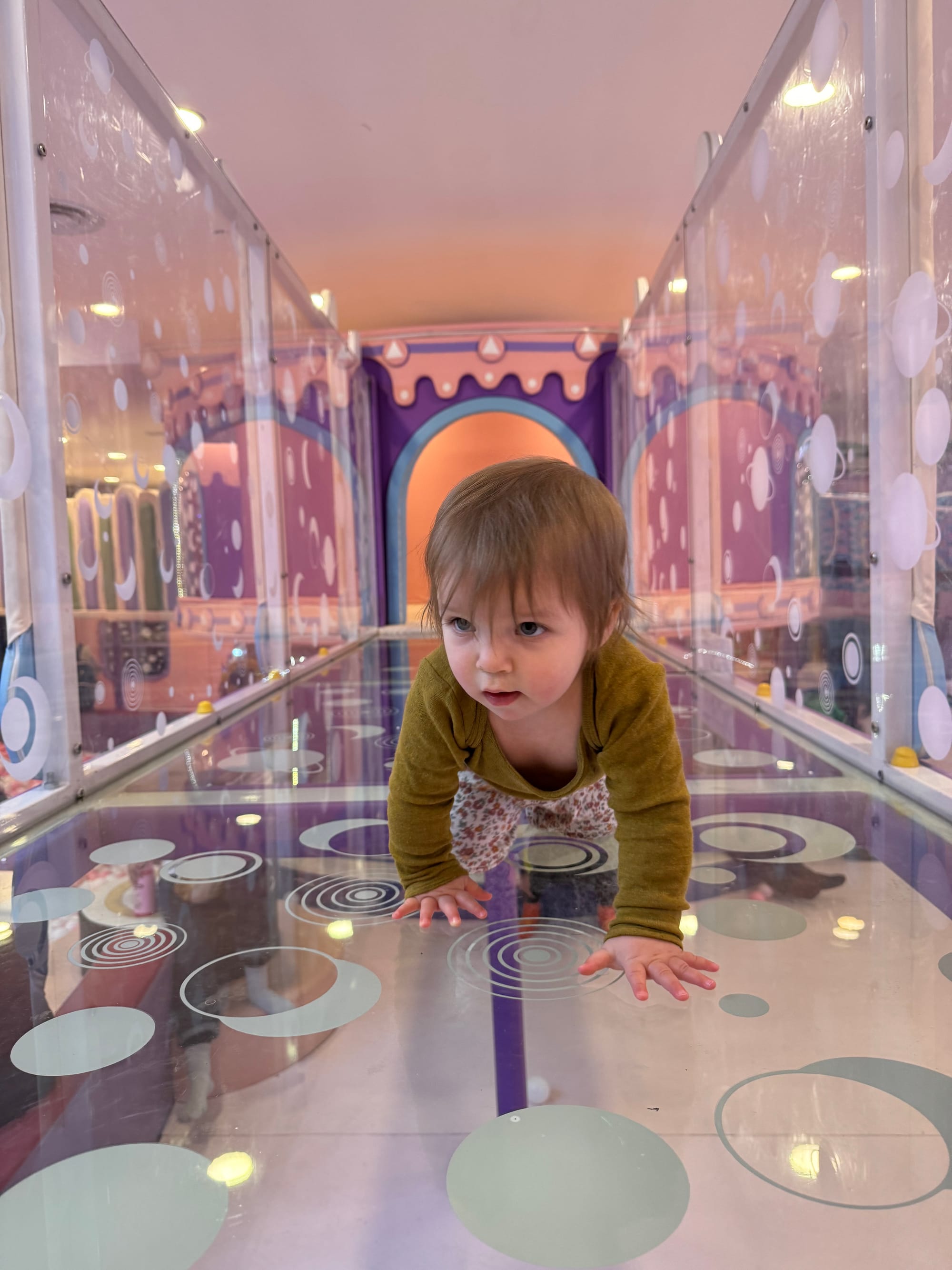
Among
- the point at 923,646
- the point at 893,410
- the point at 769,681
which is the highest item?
the point at 893,410

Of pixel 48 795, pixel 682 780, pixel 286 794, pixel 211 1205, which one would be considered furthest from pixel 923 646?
pixel 48 795

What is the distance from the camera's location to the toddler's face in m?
0.80

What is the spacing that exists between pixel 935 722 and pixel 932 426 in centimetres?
42

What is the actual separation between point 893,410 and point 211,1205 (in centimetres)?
132

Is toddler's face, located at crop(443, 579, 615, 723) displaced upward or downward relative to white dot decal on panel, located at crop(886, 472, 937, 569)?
downward

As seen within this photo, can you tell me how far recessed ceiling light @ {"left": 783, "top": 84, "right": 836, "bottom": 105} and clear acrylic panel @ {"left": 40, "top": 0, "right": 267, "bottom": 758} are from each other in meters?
1.28

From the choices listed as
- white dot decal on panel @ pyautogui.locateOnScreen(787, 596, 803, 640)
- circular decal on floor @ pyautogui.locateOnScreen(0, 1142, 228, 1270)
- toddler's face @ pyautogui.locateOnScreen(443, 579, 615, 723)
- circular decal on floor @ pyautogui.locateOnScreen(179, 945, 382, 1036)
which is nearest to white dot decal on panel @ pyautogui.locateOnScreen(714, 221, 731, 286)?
white dot decal on panel @ pyautogui.locateOnScreen(787, 596, 803, 640)

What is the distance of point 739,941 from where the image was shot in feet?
2.87

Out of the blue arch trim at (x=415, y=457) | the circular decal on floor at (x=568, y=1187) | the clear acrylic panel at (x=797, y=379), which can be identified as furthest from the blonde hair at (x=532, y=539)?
the blue arch trim at (x=415, y=457)

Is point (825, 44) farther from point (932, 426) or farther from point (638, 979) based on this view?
point (638, 979)

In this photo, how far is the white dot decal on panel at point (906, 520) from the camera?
1285 mm

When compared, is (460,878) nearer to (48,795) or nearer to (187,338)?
(48,795)

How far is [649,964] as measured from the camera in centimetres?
80

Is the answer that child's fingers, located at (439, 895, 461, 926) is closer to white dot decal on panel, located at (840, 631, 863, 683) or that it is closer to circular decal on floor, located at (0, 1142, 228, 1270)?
circular decal on floor, located at (0, 1142, 228, 1270)
